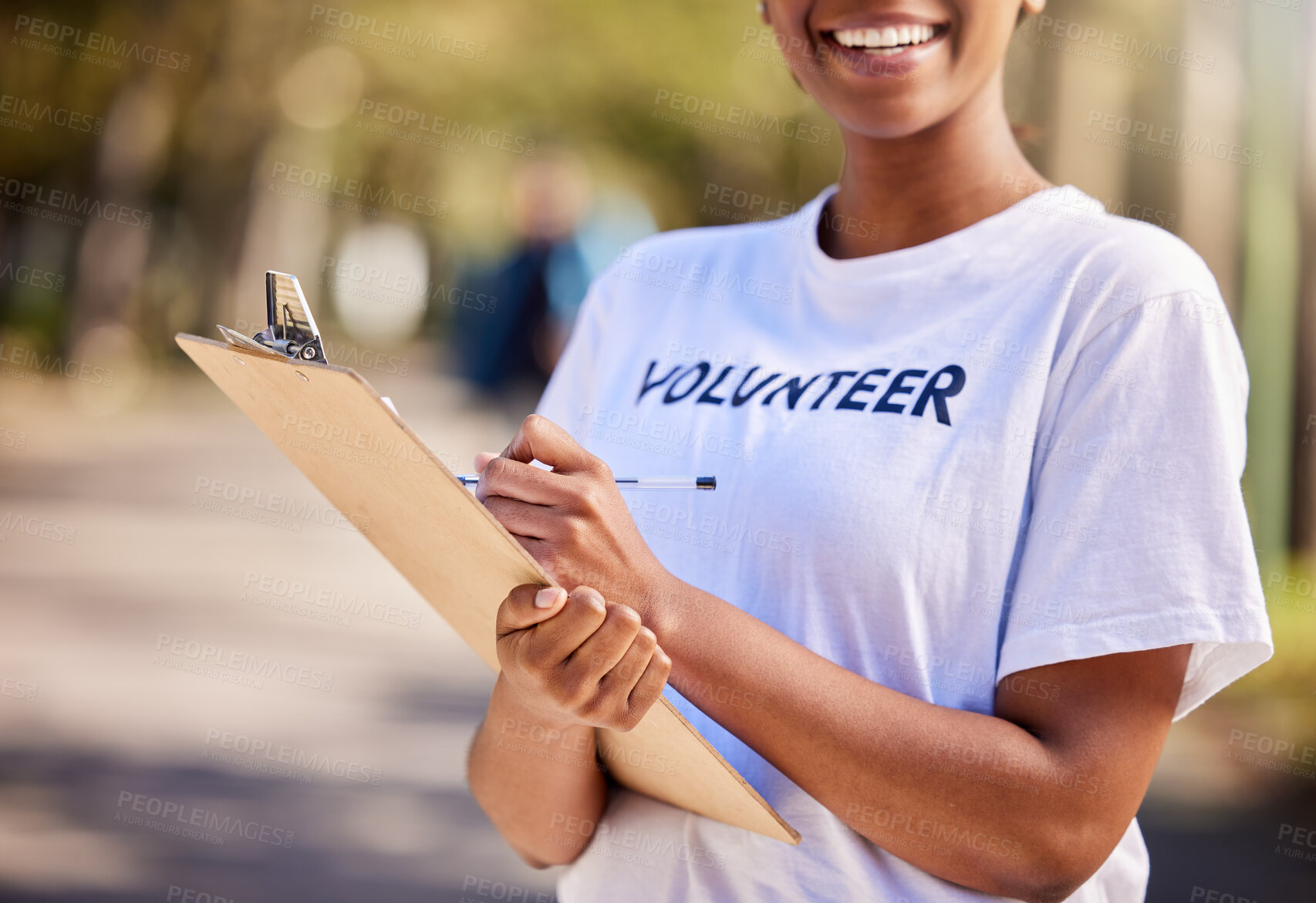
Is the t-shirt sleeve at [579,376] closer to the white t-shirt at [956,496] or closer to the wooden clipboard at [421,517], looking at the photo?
the white t-shirt at [956,496]

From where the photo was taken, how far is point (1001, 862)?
165 cm

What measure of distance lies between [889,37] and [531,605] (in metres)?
0.98

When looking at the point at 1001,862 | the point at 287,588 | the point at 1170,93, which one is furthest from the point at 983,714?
the point at 287,588

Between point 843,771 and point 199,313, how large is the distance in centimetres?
2384

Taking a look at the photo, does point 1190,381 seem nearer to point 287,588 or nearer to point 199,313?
point 287,588

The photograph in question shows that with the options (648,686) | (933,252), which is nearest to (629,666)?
(648,686)

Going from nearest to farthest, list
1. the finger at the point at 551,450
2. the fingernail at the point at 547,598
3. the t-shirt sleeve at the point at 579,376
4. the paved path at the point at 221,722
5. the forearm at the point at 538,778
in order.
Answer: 1. the fingernail at the point at 547,598
2. the finger at the point at 551,450
3. the forearm at the point at 538,778
4. the t-shirt sleeve at the point at 579,376
5. the paved path at the point at 221,722

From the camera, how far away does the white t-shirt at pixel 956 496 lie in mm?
1613

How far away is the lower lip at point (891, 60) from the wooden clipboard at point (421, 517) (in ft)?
2.96

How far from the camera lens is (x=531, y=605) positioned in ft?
4.78

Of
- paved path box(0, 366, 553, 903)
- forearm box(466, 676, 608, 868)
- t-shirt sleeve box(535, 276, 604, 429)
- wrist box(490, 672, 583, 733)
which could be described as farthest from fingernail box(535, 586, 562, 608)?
paved path box(0, 366, 553, 903)

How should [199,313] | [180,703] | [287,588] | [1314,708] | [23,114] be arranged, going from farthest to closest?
[199,313]
[23,114]
[287,588]
[180,703]
[1314,708]

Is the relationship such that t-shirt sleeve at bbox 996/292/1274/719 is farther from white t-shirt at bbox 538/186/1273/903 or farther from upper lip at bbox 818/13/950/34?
upper lip at bbox 818/13/950/34

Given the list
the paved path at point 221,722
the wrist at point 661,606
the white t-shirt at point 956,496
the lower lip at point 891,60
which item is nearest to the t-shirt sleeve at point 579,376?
the white t-shirt at point 956,496
